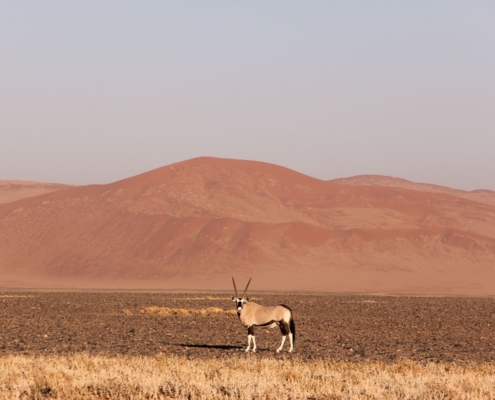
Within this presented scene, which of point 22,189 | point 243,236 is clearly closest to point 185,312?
point 243,236

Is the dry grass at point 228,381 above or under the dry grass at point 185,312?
above

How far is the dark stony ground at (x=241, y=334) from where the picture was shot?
17781 millimetres

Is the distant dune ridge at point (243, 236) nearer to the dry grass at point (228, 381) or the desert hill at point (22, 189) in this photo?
the desert hill at point (22, 189)

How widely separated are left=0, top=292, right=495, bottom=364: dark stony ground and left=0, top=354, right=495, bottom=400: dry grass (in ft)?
9.96

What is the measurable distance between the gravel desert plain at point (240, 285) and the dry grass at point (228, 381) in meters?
0.04

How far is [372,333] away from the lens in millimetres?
24125

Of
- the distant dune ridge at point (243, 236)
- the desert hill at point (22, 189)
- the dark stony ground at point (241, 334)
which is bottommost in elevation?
the dark stony ground at point (241, 334)

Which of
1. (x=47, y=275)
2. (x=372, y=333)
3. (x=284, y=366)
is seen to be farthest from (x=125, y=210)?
(x=284, y=366)

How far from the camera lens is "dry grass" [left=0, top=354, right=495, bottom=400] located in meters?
11.0

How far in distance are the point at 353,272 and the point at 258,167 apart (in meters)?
39.1

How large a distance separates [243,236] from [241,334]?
67.1m

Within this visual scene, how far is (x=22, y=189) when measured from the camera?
567 feet

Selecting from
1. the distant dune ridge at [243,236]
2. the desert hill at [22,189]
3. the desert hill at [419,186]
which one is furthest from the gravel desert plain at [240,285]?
the desert hill at [419,186]

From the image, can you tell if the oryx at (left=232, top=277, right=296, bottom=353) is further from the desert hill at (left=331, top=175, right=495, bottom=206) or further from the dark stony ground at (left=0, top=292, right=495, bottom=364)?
the desert hill at (left=331, top=175, right=495, bottom=206)
